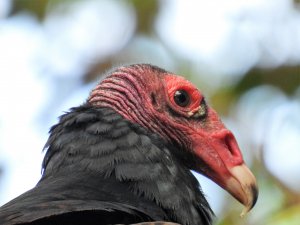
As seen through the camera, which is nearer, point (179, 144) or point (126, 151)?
point (126, 151)

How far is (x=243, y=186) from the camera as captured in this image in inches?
189

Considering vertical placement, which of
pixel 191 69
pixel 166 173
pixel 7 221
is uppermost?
pixel 191 69

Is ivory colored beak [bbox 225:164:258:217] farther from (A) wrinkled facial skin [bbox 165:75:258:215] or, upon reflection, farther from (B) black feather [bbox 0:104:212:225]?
(B) black feather [bbox 0:104:212:225]

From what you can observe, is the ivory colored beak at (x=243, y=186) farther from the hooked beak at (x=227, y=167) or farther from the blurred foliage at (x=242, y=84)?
the blurred foliage at (x=242, y=84)

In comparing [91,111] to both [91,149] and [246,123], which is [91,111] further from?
[246,123]

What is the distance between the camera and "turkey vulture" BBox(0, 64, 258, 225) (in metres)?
4.20

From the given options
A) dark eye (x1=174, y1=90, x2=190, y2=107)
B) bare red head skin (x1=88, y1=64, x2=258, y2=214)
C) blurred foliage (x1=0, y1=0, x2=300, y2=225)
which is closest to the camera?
bare red head skin (x1=88, y1=64, x2=258, y2=214)

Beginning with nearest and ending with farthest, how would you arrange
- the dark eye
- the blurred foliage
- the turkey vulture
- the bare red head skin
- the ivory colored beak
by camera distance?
the turkey vulture
the ivory colored beak
the bare red head skin
the dark eye
the blurred foliage

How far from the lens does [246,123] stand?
802 centimetres

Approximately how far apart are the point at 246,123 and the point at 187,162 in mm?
2966

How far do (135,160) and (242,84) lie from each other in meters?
3.00

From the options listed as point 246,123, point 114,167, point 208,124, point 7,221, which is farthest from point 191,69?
point 7,221

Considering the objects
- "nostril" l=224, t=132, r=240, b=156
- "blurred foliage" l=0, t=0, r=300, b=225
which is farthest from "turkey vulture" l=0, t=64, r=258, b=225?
"blurred foliage" l=0, t=0, r=300, b=225

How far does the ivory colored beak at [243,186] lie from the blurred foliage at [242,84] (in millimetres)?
828
